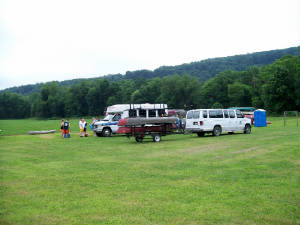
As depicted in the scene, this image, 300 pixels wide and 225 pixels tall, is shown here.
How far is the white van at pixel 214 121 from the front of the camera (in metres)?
24.4

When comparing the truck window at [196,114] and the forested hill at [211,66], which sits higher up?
the forested hill at [211,66]

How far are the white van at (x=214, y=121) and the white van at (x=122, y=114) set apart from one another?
2005mm

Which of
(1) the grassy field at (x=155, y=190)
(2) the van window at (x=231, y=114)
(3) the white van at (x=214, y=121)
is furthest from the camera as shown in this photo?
(2) the van window at (x=231, y=114)

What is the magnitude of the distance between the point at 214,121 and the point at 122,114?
21.1ft

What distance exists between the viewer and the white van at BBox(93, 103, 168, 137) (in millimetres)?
24281

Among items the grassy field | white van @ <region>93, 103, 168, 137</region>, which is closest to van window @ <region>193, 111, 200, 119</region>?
white van @ <region>93, 103, 168, 137</region>

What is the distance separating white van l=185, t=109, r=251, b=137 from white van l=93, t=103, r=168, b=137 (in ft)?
6.58

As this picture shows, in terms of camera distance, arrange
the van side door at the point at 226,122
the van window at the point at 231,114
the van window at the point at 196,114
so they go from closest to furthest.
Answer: the van window at the point at 196,114
the van side door at the point at 226,122
the van window at the point at 231,114

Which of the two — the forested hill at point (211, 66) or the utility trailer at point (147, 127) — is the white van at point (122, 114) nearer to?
the utility trailer at point (147, 127)

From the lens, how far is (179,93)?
116938mm

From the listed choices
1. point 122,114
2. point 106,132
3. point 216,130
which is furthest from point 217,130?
point 106,132

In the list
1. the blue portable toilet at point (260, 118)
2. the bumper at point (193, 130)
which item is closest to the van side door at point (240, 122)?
the bumper at point (193, 130)

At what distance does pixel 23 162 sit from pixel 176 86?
103542mm

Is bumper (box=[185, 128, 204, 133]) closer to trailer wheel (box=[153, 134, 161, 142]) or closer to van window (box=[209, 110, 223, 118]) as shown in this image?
van window (box=[209, 110, 223, 118])
